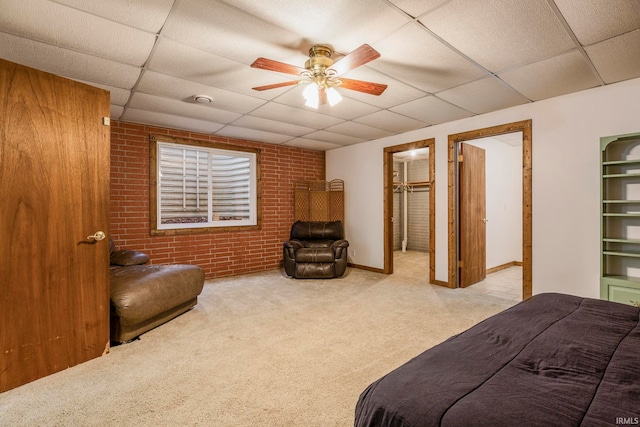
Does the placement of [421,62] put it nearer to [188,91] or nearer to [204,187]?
[188,91]

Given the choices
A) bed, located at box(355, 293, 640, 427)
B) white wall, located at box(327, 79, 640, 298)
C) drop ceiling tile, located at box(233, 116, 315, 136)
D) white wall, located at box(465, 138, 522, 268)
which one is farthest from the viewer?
white wall, located at box(465, 138, 522, 268)

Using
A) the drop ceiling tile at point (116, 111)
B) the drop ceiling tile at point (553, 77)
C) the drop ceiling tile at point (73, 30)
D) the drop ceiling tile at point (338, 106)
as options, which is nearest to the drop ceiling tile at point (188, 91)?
the drop ceiling tile at point (338, 106)

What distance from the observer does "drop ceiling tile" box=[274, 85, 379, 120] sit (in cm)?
343

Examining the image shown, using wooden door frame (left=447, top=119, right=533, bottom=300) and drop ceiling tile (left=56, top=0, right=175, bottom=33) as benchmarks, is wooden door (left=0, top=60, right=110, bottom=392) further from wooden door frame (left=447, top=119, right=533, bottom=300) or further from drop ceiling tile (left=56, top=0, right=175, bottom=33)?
wooden door frame (left=447, top=119, right=533, bottom=300)

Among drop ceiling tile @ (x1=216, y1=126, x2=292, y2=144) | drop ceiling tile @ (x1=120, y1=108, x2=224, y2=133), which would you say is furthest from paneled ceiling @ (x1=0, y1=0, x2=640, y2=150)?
drop ceiling tile @ (x1=216, y1=126, x2=292, y2=144)

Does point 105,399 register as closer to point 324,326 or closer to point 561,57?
point 324,326

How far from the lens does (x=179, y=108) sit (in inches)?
153

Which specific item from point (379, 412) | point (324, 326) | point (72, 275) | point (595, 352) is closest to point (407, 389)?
point (379, 412)

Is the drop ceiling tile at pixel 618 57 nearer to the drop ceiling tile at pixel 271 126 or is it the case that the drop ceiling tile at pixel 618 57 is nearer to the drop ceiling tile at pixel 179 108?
the drop ceiling tile at pixel 271 126

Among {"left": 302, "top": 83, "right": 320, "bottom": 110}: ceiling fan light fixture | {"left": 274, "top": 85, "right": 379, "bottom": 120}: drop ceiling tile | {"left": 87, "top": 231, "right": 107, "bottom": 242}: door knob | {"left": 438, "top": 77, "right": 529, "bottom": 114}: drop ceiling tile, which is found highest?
{"left": 274, "top": 85, "right": 379, "bottom": 120}: drop ceiling tile

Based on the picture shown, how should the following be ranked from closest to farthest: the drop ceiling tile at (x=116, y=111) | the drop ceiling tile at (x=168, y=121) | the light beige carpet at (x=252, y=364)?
the light beige carpet at (x=252, y=364) → the drop ceiling tile at (x=116, y=111) → the drop ceiling tile at (x=168, y=121)

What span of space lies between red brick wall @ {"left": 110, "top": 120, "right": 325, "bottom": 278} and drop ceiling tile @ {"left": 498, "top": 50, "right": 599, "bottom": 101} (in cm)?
404

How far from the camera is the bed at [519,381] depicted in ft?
2.75

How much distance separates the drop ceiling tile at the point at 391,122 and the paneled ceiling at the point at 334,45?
41cm
